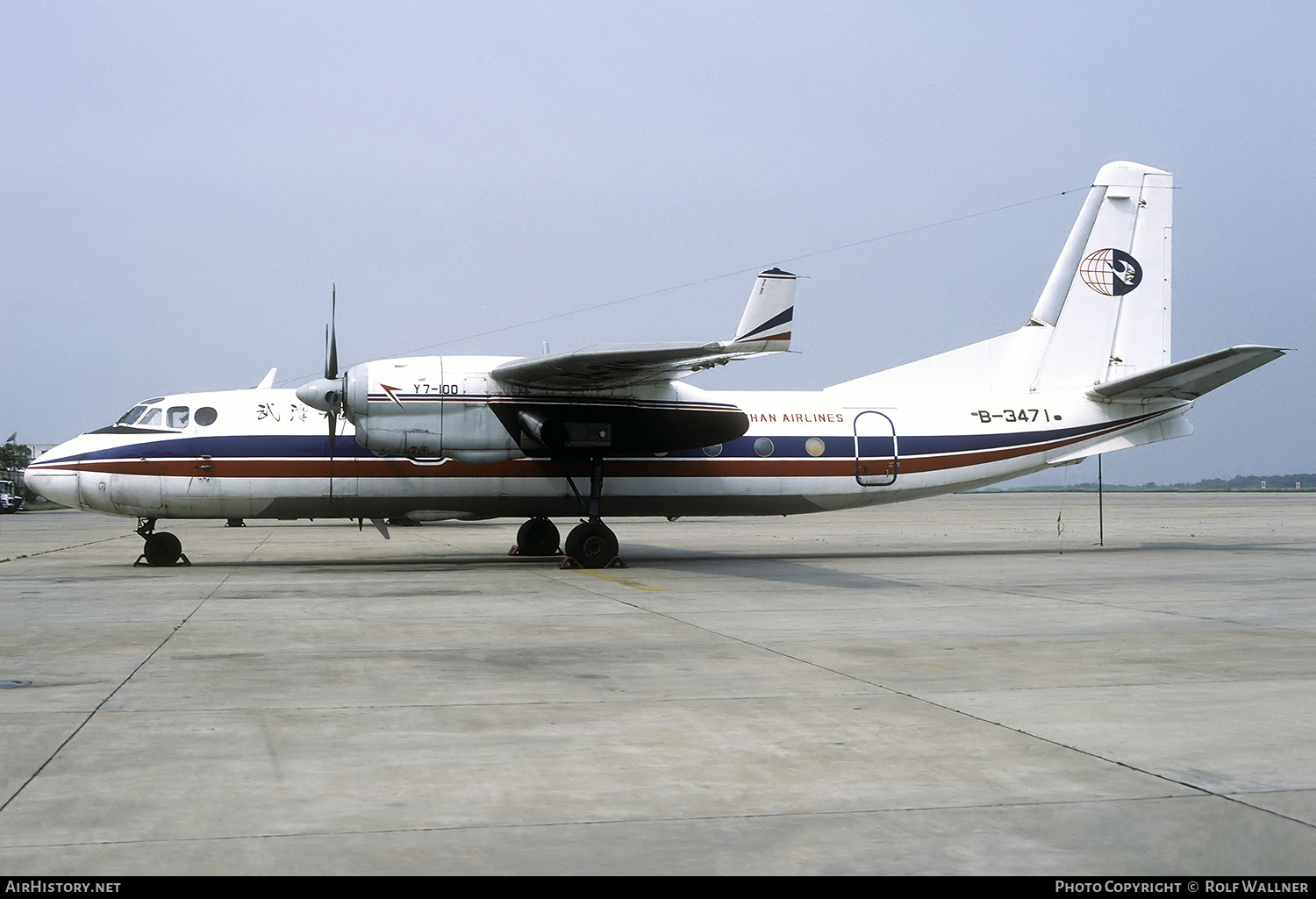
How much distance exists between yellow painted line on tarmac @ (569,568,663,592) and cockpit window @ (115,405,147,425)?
337 inches

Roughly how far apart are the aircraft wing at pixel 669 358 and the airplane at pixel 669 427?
0.12ft

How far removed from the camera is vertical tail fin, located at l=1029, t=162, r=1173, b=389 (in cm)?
2383

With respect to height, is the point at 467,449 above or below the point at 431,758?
above

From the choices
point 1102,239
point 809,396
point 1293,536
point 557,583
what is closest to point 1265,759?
point 557,583

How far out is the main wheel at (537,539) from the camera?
2295 cm

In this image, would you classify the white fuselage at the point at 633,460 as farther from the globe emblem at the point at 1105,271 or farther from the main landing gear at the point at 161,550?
the globe emblem at the point at 1105,271

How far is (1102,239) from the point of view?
24.0 metres

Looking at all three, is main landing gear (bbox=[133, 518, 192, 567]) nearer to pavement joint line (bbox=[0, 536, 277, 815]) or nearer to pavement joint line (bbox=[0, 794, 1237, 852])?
pavement joint line (bbox=[0, 536, 277, 815])

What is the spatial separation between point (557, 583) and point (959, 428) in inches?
399

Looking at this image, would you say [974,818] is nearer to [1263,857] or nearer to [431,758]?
[1263,857]

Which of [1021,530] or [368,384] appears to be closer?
[368,384]

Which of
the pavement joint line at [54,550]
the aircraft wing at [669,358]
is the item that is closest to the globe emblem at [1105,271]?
the aircraft wing at [669,358]

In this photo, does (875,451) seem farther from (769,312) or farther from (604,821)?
(604,821)

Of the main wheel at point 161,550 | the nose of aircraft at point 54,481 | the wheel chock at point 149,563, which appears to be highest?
the nose of aircraft at point 54,481
